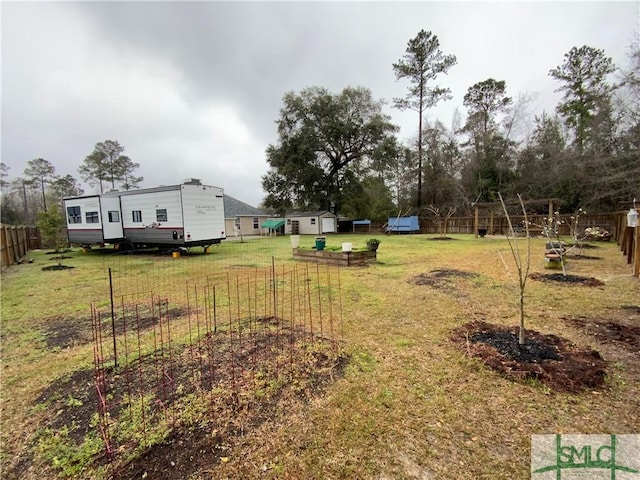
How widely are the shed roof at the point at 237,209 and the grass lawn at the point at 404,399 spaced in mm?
23674

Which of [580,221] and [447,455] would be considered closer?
[447,455]

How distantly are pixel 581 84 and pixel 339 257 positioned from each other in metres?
22.9

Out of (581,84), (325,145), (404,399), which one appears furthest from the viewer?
(325,145)

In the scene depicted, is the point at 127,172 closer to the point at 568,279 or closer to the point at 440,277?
the point at 440,277

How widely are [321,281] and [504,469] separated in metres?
5.11

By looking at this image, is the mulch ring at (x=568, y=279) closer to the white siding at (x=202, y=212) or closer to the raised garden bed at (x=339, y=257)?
the raised garden bed at (x=339, y=257)

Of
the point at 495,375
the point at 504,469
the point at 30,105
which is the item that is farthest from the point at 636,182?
the point at 30,105

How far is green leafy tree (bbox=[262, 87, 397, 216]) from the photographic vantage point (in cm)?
2620

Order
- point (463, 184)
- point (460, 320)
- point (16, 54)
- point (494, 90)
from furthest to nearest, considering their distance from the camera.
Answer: point (463, 184), point (494, 90), point (16, 54), point (460, 320)

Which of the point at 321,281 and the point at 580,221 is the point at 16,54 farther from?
the point at 580,221

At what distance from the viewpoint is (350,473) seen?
1572 millimetres

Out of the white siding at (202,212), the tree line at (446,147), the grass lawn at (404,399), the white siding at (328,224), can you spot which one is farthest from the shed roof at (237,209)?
the grass lawn at (404,399)

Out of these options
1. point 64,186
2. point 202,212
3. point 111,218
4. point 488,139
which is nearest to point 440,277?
point 202,212

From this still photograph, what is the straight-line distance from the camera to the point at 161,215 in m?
11.5
